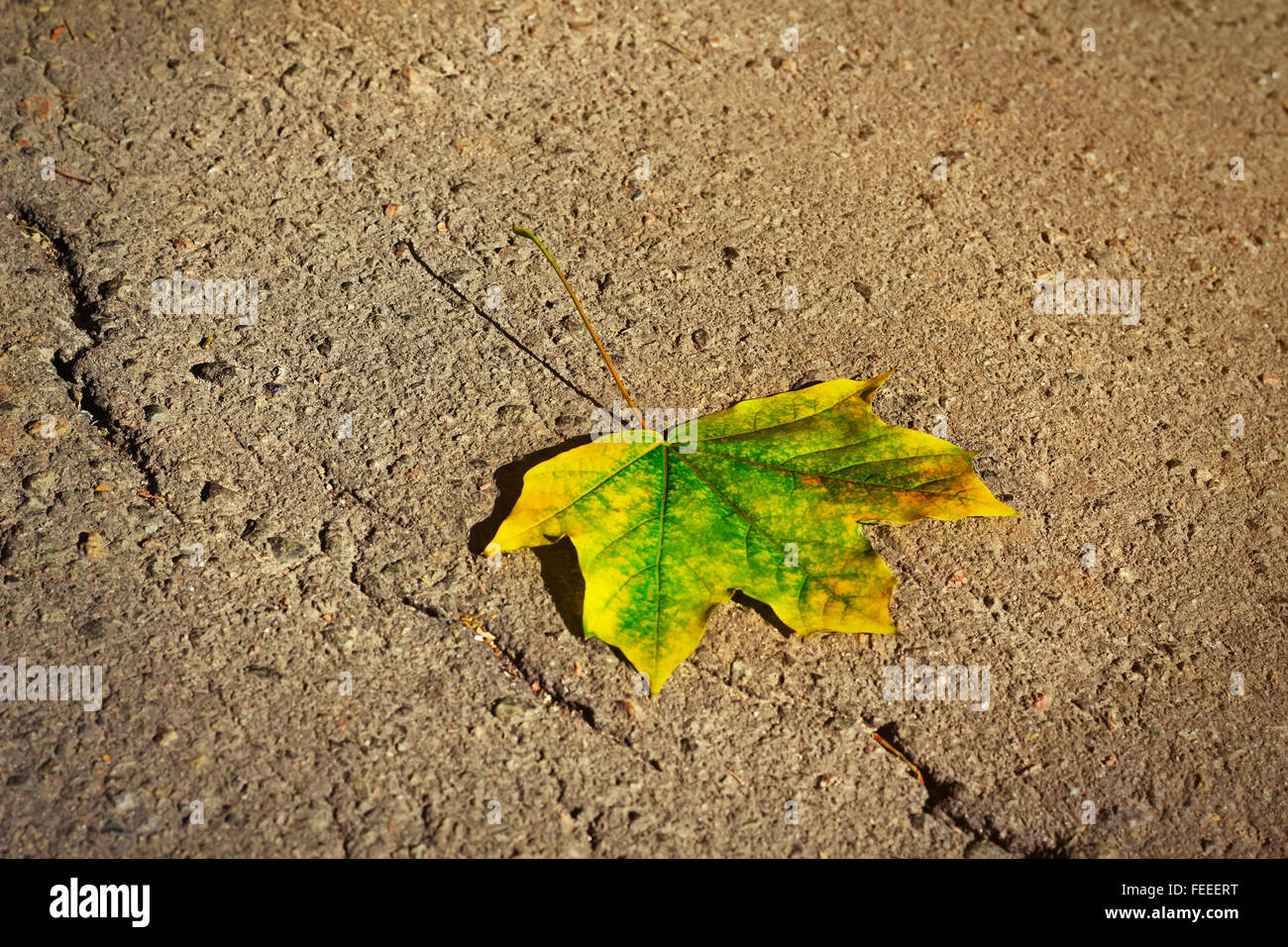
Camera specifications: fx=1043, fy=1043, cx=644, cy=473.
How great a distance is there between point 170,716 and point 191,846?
10.1 inches

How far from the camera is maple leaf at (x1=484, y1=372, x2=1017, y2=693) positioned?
1.90 m

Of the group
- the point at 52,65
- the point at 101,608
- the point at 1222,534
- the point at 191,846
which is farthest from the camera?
the point at 52,65

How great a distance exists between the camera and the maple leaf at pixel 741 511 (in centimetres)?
190

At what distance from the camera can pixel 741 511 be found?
6.66 feet

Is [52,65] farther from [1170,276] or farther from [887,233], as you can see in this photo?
[1170,276]

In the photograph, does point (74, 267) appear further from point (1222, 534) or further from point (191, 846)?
point (1222, 534)

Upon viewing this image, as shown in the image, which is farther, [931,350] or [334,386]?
[931,350]

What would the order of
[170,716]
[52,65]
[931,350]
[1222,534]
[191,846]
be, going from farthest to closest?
[52,65], [931,350], [1222,534], [170,716], [191,846]

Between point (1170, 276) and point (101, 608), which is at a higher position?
point (1170, 276)

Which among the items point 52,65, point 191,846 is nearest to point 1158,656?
point 191,846

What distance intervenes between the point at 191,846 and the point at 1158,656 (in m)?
1.84

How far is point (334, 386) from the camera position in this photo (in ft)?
7.94
